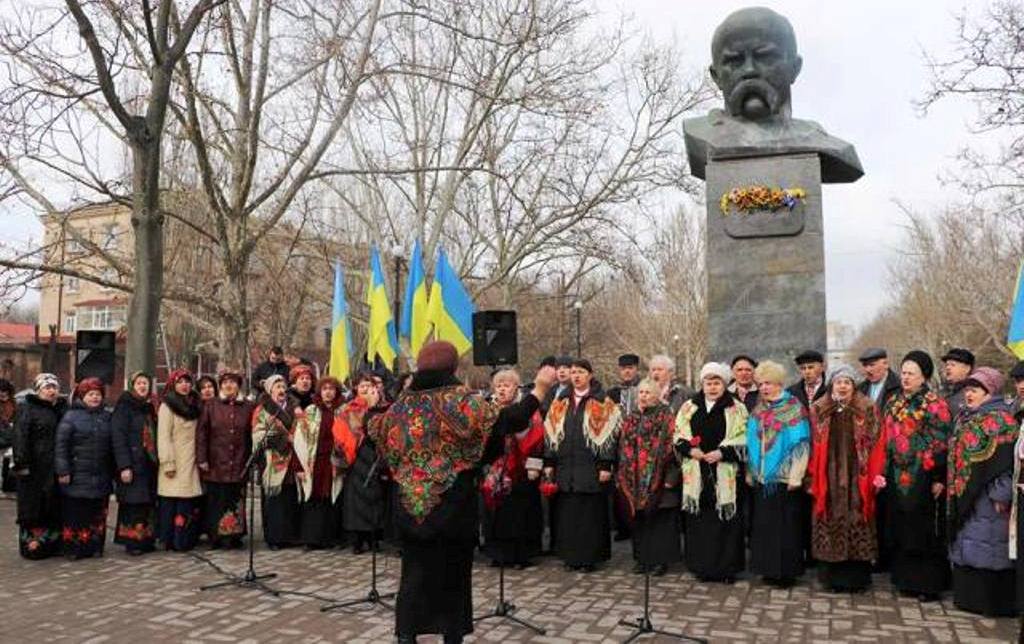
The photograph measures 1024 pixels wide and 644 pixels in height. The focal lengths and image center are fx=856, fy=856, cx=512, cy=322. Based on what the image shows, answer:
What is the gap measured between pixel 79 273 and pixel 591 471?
33.4 ft

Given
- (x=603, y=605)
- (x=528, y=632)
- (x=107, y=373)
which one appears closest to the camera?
(x=528, y=632)

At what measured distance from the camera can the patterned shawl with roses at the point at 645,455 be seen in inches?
270

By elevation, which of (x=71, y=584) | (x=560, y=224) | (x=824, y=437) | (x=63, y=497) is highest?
(x=560, y=224)

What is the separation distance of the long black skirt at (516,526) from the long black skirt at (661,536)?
3.32 ft

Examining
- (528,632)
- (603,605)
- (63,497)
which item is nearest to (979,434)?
(603,605)

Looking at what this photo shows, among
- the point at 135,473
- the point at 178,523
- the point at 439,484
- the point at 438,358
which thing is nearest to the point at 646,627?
the point at 439,484

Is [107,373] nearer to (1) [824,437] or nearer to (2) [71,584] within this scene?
(2) [71,584]

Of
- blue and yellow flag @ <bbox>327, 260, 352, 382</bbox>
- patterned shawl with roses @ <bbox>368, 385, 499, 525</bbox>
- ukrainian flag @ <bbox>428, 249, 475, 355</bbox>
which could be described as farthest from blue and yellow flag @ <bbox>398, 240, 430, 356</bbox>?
patterned shawl with roses @ <bbox>368, 385, 499, 525</bbox>

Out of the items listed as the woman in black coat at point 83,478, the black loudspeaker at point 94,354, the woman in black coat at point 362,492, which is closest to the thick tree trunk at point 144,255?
the black loudspeaker at point 94,354

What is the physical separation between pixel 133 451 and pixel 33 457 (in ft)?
2.88

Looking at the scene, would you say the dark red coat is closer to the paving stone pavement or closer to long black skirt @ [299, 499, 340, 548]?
long black skirt @ [299, 499, 340, 548]

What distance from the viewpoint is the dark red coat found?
828 cm

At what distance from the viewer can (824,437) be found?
21.2 ft

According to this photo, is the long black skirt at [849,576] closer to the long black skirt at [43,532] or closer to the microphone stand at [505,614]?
the microphone stand at [505,614]
